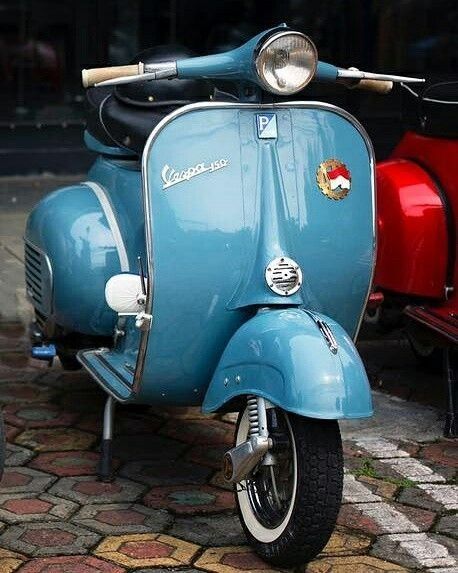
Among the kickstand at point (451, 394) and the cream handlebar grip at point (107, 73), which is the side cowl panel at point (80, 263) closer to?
the cream handlebar grip at point (107, 73)

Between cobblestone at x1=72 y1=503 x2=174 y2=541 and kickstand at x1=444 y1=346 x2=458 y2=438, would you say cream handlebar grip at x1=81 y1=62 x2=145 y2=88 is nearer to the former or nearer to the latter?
cobblestone at x1=72 y1=503 x2=174 y2=541

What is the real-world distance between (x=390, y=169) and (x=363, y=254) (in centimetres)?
101

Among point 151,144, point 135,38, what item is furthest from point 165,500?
point 135,38

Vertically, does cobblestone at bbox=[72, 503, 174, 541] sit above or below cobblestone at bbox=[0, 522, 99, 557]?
above

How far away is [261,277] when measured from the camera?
3.77 metres

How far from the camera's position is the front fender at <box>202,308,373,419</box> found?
3.41m

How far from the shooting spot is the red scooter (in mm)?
4699

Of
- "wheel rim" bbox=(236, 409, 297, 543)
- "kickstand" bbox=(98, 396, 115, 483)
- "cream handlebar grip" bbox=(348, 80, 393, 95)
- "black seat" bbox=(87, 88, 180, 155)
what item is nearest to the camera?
"wheel rim" bbox=(236, 409, 297, 543)

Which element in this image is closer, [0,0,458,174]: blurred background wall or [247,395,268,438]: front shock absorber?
[247,395,268,438]: front shock absorber

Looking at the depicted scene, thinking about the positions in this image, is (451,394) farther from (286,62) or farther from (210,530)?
(286,62)

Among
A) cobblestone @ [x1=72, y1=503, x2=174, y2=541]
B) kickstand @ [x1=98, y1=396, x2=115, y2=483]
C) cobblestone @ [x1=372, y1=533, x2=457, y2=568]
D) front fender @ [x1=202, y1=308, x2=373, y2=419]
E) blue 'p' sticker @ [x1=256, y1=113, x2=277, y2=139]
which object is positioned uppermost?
blue 'p' sticker @ [x1=256, y1=113, x2=277, y2=139]

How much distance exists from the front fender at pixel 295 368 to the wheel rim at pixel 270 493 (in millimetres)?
108

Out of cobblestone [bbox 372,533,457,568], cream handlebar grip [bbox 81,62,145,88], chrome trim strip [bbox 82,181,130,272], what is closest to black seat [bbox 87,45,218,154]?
chrome trim strip [bbox 82,181,130,272]

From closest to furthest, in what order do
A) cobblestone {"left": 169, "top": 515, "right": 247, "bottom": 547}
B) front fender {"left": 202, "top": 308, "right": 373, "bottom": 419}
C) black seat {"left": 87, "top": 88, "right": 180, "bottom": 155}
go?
1. front fender {"left": 202, "top": 308, "right": 373, "bottom": 419}
2. cobblestone {"left": 169, "top": 515, "right": 247, "bottom": 547}
3. black seat {"left": 87, "top": 88, "right": 180, "bottom": 155}
